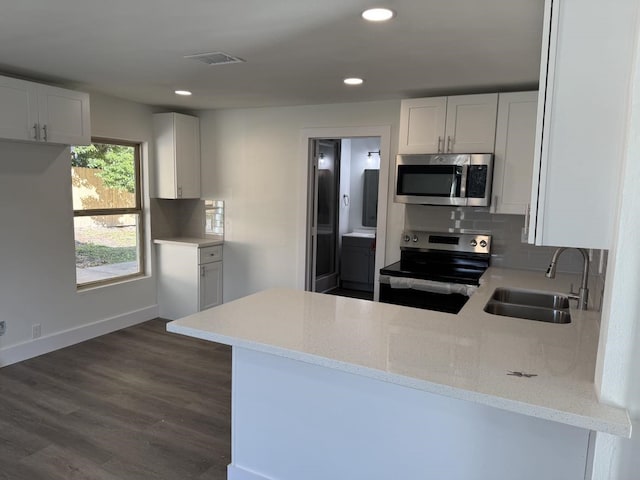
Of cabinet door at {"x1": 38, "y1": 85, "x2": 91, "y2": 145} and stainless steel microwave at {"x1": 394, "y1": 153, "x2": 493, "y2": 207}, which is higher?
cabinet door at {"x1": 38, "y1": 85, "x2": 91, "y2": 145}

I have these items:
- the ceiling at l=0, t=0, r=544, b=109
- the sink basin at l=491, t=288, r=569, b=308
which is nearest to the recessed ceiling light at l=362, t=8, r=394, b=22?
the ceiling at l=0, t=0, r=544, b=109

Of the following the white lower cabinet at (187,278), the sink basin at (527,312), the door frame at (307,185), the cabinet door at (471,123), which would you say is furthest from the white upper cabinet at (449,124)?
the white lower cabinet at (187,278)

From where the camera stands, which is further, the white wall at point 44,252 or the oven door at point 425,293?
the white wall at point 44,252

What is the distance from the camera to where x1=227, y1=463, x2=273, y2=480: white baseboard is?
85.7 inches

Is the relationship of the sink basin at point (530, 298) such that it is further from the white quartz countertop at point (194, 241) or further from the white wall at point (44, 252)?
the white wall at point (44, 252)

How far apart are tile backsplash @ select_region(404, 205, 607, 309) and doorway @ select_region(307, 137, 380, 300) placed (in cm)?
165

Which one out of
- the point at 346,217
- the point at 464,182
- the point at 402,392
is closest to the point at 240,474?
the point at 402,392

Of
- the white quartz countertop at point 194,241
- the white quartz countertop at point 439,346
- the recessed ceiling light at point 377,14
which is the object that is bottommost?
the white quartz countertop at point 439,346

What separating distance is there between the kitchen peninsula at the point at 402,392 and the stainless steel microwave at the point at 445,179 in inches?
51.9

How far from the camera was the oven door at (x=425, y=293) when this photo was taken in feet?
10.8

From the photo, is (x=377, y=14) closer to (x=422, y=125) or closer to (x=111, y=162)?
(x=422, y=125)

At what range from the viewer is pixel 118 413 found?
2953 mm

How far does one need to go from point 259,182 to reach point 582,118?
3785 millimetres

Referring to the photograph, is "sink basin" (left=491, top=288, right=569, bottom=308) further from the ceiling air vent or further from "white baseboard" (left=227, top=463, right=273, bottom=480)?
the ceiling air vent
